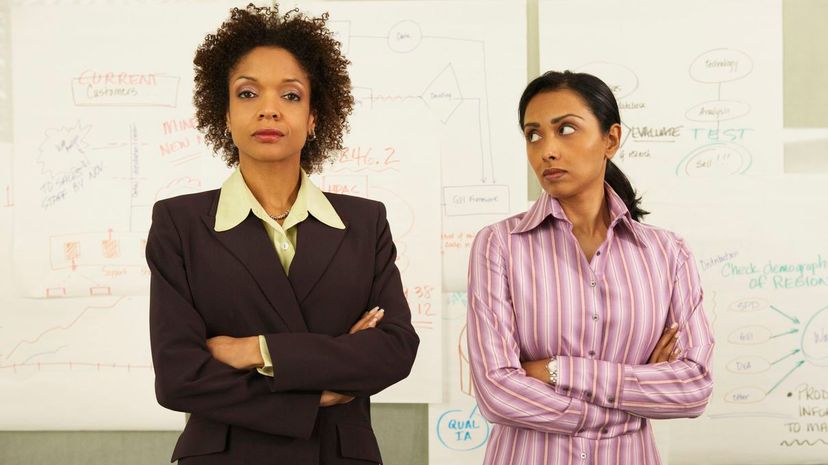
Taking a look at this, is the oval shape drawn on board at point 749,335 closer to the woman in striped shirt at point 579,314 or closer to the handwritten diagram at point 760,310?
the handwritten diagram at point 760,310

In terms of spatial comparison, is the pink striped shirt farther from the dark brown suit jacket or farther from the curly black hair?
the curly black hair

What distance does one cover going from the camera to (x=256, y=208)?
180cm

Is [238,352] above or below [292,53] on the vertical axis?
below

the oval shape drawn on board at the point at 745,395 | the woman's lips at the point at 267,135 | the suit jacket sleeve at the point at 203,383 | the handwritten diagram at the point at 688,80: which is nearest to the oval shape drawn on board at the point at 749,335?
the oval shape drawn on board at the point at 745,395

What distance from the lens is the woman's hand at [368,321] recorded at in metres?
1.81

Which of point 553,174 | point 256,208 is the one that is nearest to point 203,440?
point 256,208

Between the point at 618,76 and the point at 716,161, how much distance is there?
1.70 feet

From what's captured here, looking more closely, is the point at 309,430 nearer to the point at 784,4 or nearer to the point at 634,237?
the point at 634,237

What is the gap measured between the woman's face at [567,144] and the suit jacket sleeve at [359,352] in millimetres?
476

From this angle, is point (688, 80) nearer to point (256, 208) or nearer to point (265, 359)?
point (256, 208)

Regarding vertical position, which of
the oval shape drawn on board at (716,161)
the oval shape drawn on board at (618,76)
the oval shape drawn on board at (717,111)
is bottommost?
the oval shape drawn on board at (716,161)

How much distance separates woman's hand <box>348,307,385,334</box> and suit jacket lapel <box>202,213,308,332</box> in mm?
132

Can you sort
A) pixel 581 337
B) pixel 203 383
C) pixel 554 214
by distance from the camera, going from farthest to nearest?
pixel 554 214, pixel 581 337, pixel 203 383

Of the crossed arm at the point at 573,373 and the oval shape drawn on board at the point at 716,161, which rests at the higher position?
the oval shape drawn on board at the point at 716,161
